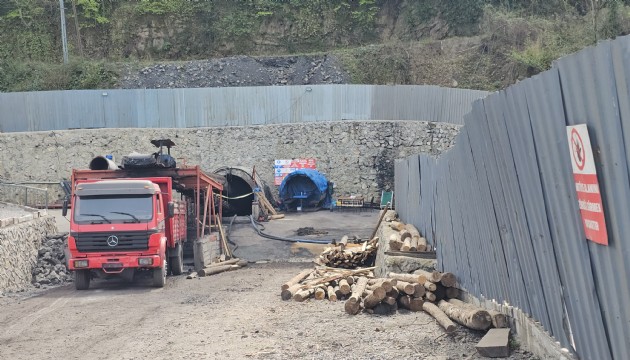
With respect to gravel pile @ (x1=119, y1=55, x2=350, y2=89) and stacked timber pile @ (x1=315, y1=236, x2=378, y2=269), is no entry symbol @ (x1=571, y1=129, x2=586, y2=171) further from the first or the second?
gravel pile @ (x1=119, y1=55, x2=350, y2=89)

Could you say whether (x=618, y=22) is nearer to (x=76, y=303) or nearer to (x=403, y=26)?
(x=403, y=26)

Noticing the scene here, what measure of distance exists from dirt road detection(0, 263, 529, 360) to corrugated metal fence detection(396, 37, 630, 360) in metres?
1.29

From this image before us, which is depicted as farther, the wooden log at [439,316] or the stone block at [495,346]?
the wooden log at [439,316]

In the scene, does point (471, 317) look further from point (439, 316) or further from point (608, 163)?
point (608, 163)

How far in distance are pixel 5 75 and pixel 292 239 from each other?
2872cm

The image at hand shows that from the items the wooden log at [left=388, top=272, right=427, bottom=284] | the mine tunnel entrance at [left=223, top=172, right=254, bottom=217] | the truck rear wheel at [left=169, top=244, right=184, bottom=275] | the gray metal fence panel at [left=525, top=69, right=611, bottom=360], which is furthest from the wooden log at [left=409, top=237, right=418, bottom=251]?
the mine tunnel entrance at [left=223, top=172, right=254, bottom=217]

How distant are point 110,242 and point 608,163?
15182 mm

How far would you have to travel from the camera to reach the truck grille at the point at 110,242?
1828cm

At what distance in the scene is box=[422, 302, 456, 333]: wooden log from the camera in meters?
9.52

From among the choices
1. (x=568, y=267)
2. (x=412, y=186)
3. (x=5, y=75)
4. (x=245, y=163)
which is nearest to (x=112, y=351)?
(x=568, y=267)

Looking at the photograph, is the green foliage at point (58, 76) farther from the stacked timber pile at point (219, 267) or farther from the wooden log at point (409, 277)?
the wooden log at point (409, 277)

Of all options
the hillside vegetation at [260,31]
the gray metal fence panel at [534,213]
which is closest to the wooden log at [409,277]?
the gray metal fence panel at [534,213]

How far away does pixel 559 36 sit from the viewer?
44.0m

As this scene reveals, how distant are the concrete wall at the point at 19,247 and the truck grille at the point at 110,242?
2265mm
